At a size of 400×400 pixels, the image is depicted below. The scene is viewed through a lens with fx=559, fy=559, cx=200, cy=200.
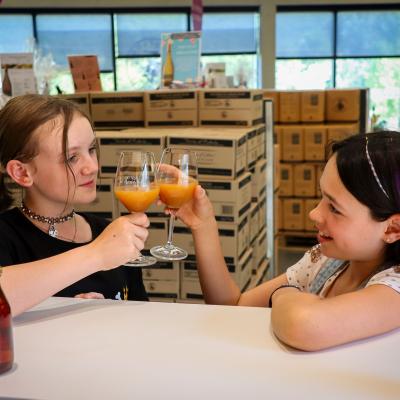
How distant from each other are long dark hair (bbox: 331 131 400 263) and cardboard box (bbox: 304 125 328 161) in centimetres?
422

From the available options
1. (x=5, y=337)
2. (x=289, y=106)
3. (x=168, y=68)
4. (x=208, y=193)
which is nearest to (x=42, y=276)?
(x=5, y=337)

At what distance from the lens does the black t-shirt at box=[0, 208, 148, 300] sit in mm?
1435

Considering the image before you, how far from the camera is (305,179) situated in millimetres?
5402

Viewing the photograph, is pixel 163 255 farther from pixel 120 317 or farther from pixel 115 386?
pixel 115 386

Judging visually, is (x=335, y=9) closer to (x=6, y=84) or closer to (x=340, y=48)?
(x=340, y=48)

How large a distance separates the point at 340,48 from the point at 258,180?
734 cm

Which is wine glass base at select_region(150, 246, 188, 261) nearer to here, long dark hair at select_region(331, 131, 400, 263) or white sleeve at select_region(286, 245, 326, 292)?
white sleeve at select_region(286, 245, 326, 292)

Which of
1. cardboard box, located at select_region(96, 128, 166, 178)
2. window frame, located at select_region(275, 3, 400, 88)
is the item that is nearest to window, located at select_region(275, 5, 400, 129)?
window frame, located at select_region(275, 3, 400, 88)

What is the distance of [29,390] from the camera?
0.80 meters

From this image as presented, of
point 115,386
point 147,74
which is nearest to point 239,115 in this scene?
point 115,386

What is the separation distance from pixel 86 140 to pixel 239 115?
177cm

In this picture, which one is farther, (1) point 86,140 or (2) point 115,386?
(1) point 86,140

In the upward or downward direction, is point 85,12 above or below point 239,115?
above

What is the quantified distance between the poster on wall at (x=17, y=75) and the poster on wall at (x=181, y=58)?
1088 millimetres
